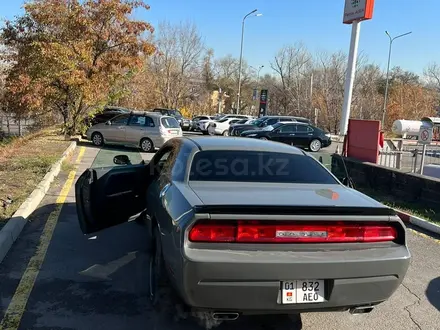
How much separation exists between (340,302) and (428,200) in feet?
19.2

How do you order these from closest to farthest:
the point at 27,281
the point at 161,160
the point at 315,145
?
the point at 27,281
the point at 161,160
the point at 315,145

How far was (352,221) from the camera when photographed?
3047 millimetres

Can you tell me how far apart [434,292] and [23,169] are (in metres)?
8.64

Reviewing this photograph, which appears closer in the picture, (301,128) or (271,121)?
(301,128)

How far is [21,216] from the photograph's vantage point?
5.88 m

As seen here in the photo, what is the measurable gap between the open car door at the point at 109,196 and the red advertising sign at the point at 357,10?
2331 centimetres

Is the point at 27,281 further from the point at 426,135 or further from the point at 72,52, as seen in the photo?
the point at 72,52

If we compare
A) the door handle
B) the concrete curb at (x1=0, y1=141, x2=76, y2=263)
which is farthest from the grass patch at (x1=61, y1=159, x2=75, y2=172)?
the door handle

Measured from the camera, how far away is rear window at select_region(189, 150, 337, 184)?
3891mm

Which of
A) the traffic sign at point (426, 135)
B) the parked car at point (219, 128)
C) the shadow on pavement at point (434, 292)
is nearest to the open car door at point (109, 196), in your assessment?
the shadow on pavement at point (434, 292)

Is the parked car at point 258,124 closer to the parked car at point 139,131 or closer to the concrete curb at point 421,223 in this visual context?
the parked car at point 139,131

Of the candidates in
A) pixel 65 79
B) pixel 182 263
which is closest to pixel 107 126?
pixel 65 79

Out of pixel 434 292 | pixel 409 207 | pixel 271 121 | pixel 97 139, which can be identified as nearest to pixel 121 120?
pixel 97 139

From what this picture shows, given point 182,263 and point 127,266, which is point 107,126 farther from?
point 182,263
